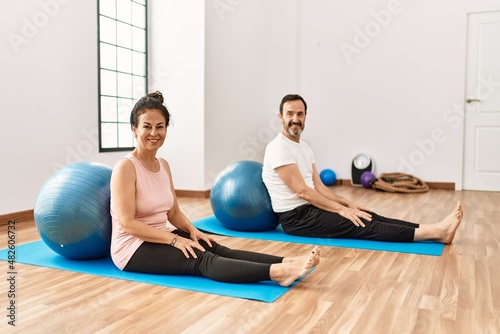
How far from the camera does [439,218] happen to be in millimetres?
4199

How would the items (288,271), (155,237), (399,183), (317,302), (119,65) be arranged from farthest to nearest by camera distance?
(399,183) < (119,65) < (155,237) < (288,271) < (317,302)

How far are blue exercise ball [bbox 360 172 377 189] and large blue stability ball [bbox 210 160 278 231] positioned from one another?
3207 mm

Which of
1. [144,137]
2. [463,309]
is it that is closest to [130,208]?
[144,137]

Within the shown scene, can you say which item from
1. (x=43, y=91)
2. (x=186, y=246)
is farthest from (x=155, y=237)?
(x=43, y=91)

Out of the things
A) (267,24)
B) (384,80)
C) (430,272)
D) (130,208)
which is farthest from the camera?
(267,24)

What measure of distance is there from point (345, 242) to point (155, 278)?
134cm

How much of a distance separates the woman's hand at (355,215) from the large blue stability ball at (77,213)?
56.2 inches

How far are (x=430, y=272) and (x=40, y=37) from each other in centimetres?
333

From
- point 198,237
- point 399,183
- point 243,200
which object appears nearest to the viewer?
point 198,237

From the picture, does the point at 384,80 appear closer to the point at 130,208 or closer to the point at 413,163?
the point at 413,163

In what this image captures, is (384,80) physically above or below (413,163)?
above

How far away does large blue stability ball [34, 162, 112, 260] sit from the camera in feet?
8.34

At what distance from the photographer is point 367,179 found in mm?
6531

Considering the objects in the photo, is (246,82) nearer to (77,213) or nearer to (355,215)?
(355,215)
